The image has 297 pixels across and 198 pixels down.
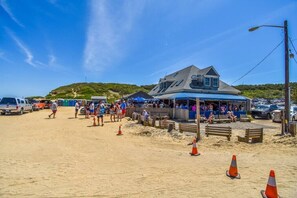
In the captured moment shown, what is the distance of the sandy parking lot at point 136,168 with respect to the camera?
17.0 ft

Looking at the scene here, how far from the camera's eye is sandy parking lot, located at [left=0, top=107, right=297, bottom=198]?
5.20 m

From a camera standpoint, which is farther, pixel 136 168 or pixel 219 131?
pixel 219 131

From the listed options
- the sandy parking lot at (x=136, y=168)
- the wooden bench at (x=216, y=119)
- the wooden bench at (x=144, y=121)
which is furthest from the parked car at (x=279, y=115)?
the wooden bench at (x=144, y=121)

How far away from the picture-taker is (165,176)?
6262 mm

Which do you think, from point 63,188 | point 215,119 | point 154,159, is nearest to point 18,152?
point 63,188

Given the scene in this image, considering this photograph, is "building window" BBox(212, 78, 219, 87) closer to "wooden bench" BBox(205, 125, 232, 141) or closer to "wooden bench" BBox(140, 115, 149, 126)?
"wooden bench" BBox(140, 115, 149, 126)

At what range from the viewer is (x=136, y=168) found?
7.03m

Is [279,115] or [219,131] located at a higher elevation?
[279,115]

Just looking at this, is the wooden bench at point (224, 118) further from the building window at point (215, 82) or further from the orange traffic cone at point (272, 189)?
the orange traffic cone at point (272, 189)

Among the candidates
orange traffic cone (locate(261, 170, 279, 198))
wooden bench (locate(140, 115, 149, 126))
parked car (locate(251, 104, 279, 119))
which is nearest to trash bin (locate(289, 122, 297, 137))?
wooden bench (locate(140, 115, 149, 126))

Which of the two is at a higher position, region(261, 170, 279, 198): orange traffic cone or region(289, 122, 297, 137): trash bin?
region(289, 122, 297, 137): trash bin

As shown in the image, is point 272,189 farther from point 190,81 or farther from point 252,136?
Answer: point 190,81

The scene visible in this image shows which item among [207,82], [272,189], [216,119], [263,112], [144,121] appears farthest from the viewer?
[207,82]

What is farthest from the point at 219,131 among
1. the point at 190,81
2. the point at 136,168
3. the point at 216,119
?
the point at 190,81
